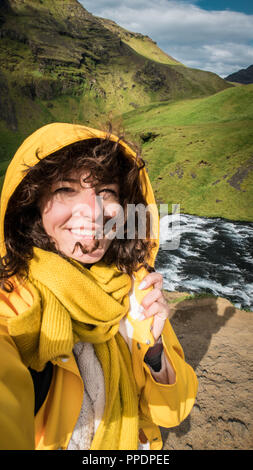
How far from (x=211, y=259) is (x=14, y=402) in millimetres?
15520

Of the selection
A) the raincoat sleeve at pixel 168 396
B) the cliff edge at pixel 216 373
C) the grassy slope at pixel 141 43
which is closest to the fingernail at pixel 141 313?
the raincoat sleeve at pixel 168 396

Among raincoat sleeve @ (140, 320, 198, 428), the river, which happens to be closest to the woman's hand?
raincoat sleeve @ (140, 320, 198, 428)

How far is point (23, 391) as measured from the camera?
→ 110cm

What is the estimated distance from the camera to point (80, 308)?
5.09 ft

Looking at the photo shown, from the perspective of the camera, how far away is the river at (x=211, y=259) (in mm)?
12352

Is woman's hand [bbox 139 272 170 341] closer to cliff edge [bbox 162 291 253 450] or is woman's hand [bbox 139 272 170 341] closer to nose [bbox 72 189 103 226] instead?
nose [bbox 72 189 103 226]

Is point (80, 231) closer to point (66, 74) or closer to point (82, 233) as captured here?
point (82, 233)

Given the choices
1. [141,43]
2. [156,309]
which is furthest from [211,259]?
[141,43]

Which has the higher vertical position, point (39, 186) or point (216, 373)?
point (39, 186)

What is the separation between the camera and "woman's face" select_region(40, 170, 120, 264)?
1.66m

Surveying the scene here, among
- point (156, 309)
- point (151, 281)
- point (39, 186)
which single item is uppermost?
point (39, 186)

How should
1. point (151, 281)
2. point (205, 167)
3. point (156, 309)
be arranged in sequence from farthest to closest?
point (205, 167), point (151, 281), point (156, 309)
